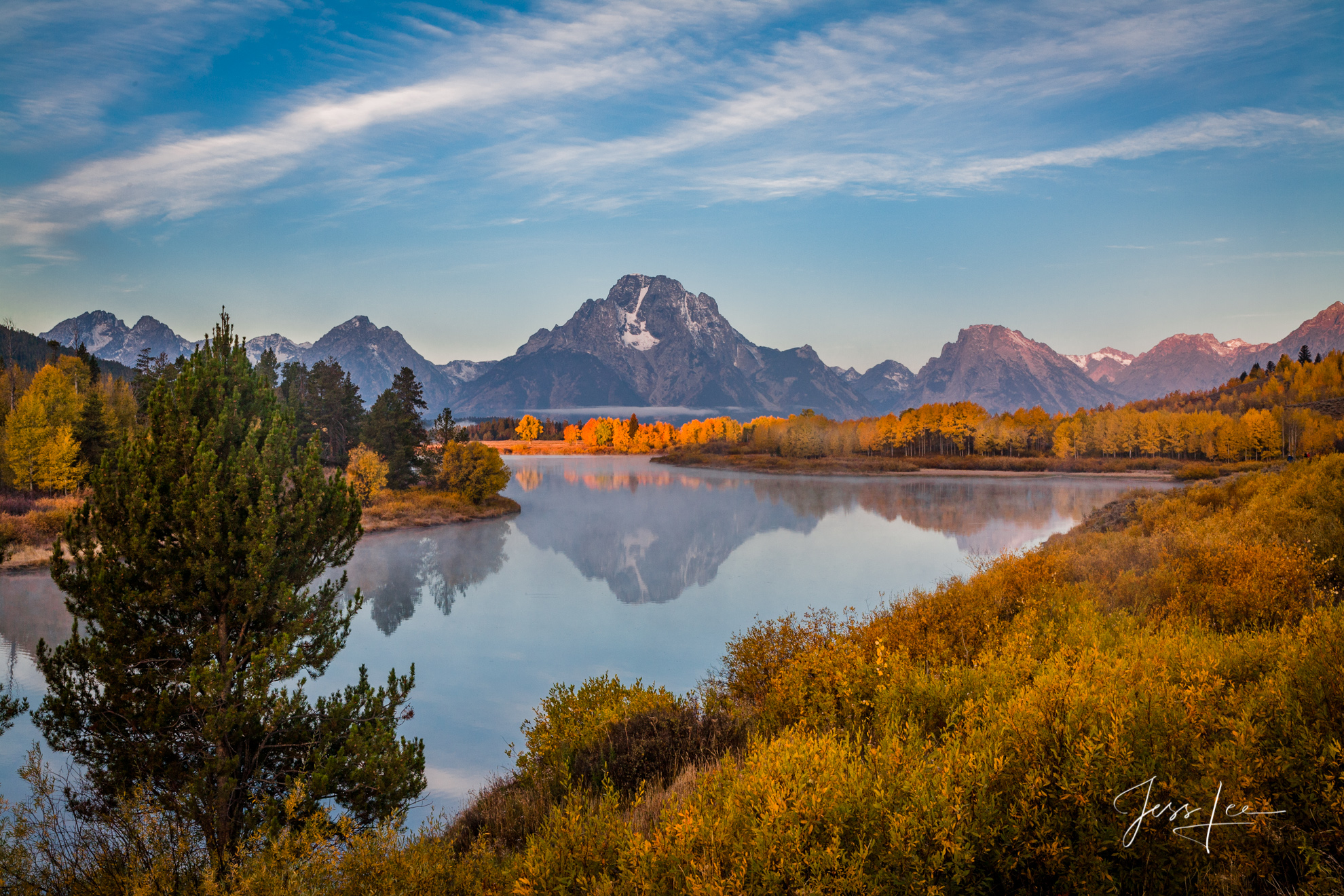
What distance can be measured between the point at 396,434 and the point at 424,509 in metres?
8.29

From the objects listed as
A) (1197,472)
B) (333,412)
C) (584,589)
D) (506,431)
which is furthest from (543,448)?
(584,589)

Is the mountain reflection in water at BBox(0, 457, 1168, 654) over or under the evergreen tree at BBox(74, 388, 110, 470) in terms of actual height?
under

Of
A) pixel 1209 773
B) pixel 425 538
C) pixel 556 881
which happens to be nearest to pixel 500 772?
pixel 556 881

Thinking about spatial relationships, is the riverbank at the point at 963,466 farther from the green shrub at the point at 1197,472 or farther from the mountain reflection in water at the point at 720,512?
the mountain reflection in water at the point at 720,512

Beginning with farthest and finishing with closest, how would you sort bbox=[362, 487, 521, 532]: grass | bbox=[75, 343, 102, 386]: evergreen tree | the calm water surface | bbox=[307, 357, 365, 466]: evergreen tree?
bbox=[75, 343, 102, 386]: evergreen tree
bbox=[307, 357, 365, 466]: evergreen tree
bbox=[362, 487, 521, 532]: grass
the calm water surface

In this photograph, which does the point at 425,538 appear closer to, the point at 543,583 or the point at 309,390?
the point at 543,583

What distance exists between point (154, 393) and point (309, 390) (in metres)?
59.7

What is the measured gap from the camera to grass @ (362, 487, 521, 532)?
41062mm

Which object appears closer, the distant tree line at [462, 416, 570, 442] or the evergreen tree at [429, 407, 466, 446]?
the evergreen tree at [429, 407, 466, 446]

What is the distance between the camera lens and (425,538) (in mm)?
37469

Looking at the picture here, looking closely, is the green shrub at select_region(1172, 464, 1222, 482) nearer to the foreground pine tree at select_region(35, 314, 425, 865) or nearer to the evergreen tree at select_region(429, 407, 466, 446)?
the evergreen tree at select_region(429, 407, 466, 446)

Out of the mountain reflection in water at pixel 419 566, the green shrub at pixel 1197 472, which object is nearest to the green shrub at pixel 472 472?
the mountain reflection in water at pixel 419 566

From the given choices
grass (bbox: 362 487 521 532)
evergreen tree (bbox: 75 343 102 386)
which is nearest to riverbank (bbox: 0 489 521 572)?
grass (bbox: 362 487 521 532)
